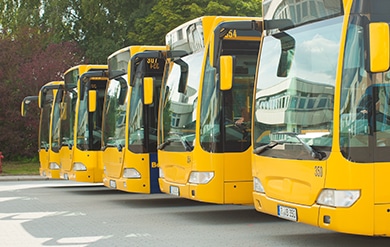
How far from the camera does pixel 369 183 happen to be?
338 inches

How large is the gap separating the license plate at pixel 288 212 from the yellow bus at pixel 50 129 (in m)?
12.4

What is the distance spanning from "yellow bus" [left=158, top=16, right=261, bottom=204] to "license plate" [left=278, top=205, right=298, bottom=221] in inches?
Result: 91.4

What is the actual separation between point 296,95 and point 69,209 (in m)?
7.51

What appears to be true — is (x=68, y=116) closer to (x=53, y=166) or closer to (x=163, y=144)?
(x=53, y=166)

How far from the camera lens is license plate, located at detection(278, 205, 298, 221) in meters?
9.62

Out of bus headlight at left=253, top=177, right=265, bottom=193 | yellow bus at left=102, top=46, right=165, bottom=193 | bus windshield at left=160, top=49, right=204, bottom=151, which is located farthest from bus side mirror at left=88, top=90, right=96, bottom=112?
bus headlight at left=253, top=177, right=265, bottom=193

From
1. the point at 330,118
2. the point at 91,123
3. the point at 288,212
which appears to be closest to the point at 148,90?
the point at 91,123

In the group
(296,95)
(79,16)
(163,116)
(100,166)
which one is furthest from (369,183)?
(79,16)

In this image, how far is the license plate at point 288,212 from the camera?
31.6ft

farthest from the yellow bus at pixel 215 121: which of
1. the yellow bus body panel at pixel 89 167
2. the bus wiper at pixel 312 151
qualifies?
the yellow bus body panel at pixel 89 167

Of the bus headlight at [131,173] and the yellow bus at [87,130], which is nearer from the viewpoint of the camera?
the bus headlight at [131,173]

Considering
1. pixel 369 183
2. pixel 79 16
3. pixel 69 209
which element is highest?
pixel 79 16

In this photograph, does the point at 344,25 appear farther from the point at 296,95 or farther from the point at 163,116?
the point at 163,116

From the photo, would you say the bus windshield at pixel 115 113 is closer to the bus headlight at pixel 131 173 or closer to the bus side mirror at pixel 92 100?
the bus side mirror at pixel 92 100
